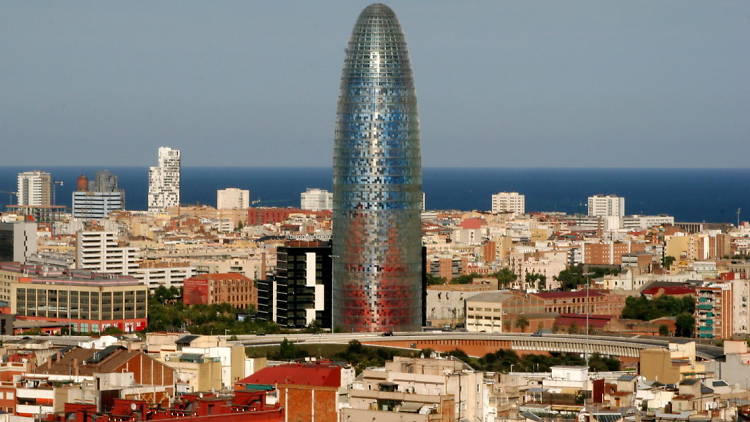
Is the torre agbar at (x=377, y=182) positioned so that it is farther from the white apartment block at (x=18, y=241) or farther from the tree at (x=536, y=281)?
the white apartment block at (x=18, y=241)

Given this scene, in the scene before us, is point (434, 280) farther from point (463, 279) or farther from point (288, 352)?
point (288, 352)

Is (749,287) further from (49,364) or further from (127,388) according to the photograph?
(127,388)

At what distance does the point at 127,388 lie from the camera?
5184 centimetres

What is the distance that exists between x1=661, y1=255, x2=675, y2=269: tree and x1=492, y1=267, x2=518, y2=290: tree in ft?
40.6

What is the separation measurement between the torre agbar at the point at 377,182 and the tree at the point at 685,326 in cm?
1227

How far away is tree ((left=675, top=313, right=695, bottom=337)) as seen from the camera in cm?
10500

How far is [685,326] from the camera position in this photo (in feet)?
347

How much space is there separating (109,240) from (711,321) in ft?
160

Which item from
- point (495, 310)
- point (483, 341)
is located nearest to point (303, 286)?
point (495, 310)

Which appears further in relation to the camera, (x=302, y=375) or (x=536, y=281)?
(x=536, y=281)

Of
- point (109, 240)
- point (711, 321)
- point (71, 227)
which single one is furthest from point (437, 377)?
point (71, 227)

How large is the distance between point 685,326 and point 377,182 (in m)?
15.9

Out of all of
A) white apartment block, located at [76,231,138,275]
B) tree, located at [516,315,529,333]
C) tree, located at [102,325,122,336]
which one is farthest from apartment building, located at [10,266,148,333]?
white apartment block, located at [76,231,138,275]

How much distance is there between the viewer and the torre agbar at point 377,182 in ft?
342
